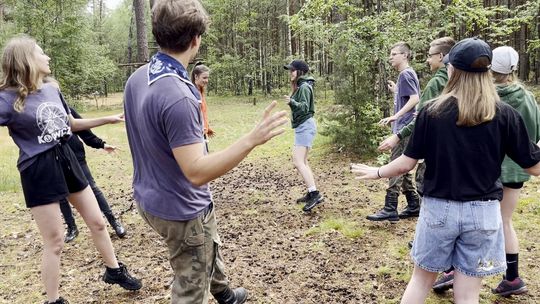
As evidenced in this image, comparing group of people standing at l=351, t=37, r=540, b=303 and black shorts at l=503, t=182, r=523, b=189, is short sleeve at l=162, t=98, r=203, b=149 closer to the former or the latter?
group of people standing at l=351, t=37, r=540, b=303

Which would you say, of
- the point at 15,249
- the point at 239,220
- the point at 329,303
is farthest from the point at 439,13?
the point at 15,249

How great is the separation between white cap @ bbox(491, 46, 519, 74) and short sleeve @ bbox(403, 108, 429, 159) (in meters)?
1.11

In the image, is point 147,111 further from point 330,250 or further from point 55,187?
point 330,250

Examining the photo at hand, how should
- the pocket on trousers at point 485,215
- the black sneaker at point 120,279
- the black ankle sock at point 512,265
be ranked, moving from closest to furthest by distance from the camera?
the pocket on trousers at point 485,215 → the black ankle sock at point 512,265 → the black sneaker at point 120,279

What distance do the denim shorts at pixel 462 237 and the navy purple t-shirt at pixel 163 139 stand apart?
1436mm

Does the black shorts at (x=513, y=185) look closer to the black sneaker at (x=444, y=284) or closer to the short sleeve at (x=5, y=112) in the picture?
the black sneaker at (x=444, y=284)

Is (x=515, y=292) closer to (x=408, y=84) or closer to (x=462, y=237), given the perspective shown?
(x=462, y=237)

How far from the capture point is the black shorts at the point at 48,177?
344 cm

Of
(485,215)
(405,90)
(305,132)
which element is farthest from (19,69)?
(405,90)

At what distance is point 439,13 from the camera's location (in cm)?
911

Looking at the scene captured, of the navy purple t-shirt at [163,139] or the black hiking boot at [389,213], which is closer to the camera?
the navy purple t-shirt at [163,139]

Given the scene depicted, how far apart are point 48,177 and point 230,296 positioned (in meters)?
1.81

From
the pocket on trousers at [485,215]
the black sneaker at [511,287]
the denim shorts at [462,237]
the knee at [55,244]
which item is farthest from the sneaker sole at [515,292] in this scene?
the knee at [55,244]

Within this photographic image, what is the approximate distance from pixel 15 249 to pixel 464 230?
5872 millimetres
